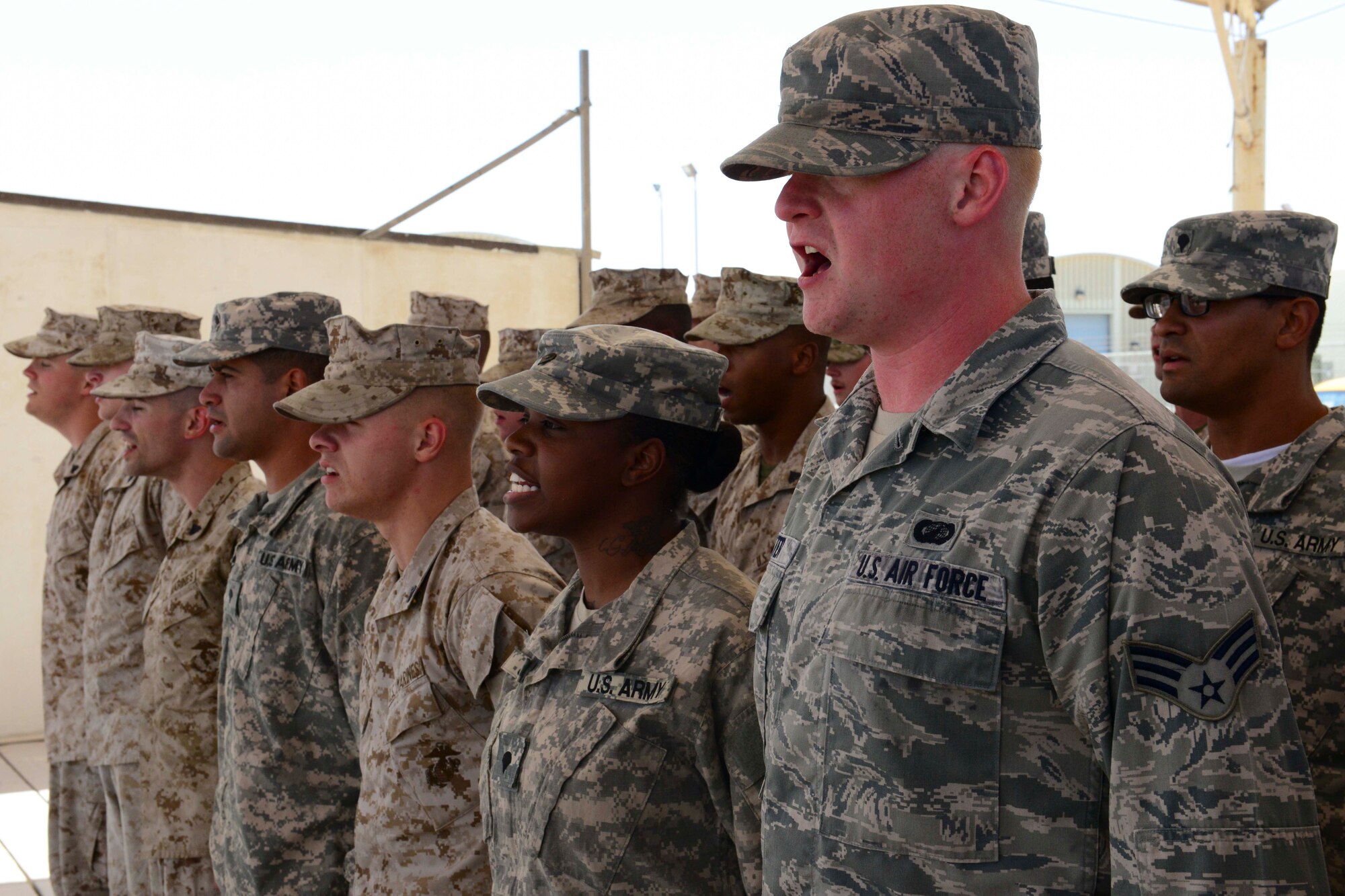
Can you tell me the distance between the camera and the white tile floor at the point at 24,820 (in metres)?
4.82

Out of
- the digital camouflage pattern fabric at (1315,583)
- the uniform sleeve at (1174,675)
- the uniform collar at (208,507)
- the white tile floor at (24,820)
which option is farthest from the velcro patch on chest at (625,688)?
the white tile floor at (24,820)

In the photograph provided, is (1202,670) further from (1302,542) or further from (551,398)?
(1302,542)

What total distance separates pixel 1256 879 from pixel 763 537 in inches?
88.1

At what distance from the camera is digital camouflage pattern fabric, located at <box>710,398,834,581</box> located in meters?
3.17

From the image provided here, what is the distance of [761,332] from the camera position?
127 inches

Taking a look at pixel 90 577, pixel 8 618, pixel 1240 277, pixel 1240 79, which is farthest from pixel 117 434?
pixel 1240 79

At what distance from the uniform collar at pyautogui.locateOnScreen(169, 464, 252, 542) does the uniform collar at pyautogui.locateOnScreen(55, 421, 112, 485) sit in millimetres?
1457

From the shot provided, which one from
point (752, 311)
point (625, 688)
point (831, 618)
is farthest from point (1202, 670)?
point (752, 311)

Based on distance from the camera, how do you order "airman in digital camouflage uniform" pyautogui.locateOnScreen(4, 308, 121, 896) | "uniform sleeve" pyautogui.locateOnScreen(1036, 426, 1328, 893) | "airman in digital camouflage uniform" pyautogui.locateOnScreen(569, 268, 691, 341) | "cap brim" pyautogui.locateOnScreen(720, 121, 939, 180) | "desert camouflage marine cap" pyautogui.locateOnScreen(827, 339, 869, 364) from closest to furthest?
1. "uniform sleeve" pyautogui.locateOnScreen(1036, 426, 1328, 893)
2. "cap brim" pyautogui.locateOnScreen(720, 121, 939, 180)
3. "desert camouflage marine cap" pyautogui.locateOnScreen(827, 339, 869, 364)
4. "airman in digital camouflage uniform" pyautogui.locateOnScreen(569, 268, 691, 341)
5. "airman in digital camouflage uniform" pyautogui.locateOnScreen(4, 308, 121, 896)

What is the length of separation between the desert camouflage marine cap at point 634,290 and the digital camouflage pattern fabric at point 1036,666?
2941mm

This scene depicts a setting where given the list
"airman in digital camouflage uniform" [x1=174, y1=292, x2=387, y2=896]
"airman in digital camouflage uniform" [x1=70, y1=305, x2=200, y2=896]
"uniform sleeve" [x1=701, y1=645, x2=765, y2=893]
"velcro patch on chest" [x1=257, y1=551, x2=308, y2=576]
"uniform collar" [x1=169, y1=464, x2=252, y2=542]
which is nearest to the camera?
"uniform sleeve" [x1=701, y1=645, x2=765, y2=893]

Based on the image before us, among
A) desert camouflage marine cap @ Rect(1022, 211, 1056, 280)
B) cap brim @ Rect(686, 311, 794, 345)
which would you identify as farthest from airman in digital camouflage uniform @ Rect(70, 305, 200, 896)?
desert camouflage marine cap @ Rect(1022, 211, 1056, 280)

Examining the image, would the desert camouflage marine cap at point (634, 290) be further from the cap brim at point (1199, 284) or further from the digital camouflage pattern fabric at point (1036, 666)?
the digital camouflage pattern fabric at point (1036, 666)

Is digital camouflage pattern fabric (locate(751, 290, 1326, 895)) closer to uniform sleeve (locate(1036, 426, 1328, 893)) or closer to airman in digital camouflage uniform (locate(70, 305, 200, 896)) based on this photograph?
uniform sleeve (locate(1036, 426, 1328, 893))
